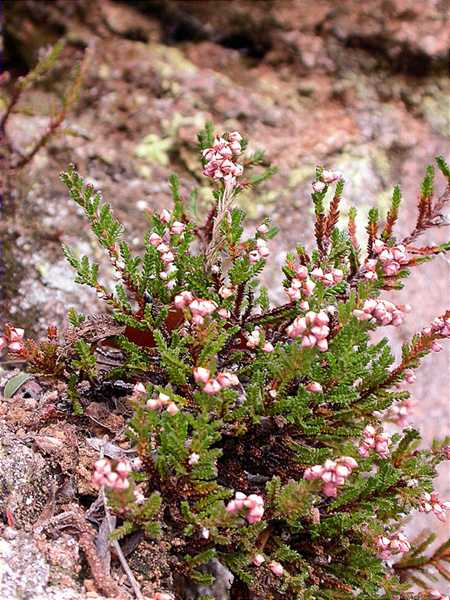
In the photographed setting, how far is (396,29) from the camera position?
146 inches

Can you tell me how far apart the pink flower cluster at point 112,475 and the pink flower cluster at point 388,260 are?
2.62 ft

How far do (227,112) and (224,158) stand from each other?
1.70m

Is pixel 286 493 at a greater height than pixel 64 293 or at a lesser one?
lesser

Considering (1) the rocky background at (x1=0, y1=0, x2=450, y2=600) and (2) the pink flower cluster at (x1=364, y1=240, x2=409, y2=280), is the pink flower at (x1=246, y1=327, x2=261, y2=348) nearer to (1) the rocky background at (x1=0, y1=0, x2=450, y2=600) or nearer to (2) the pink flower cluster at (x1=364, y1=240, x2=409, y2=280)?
(2) the pink flower cluster at (x1=364, y1=240, x2=409, y2=280)

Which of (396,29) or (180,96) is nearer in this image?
(180,96)

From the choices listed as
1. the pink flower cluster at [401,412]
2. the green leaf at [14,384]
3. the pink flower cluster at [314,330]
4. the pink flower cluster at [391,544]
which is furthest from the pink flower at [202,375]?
the pink flower cluster at [401,412]

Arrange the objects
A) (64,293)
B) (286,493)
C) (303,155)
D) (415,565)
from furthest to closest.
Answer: (303,155) < (64,293) < (415,565) < (286,493)

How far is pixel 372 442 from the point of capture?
1.86m

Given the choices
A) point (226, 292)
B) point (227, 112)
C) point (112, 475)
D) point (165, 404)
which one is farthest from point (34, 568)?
point (227, 112)

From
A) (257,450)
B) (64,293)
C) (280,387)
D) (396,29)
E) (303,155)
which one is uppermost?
(396,29)

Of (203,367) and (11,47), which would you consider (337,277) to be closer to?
(203,367)

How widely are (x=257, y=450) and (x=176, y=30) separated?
8.82 ft

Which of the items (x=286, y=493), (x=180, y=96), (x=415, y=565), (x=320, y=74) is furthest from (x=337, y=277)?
(x=320, y=74)

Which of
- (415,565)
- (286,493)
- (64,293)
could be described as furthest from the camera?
(64,293)
